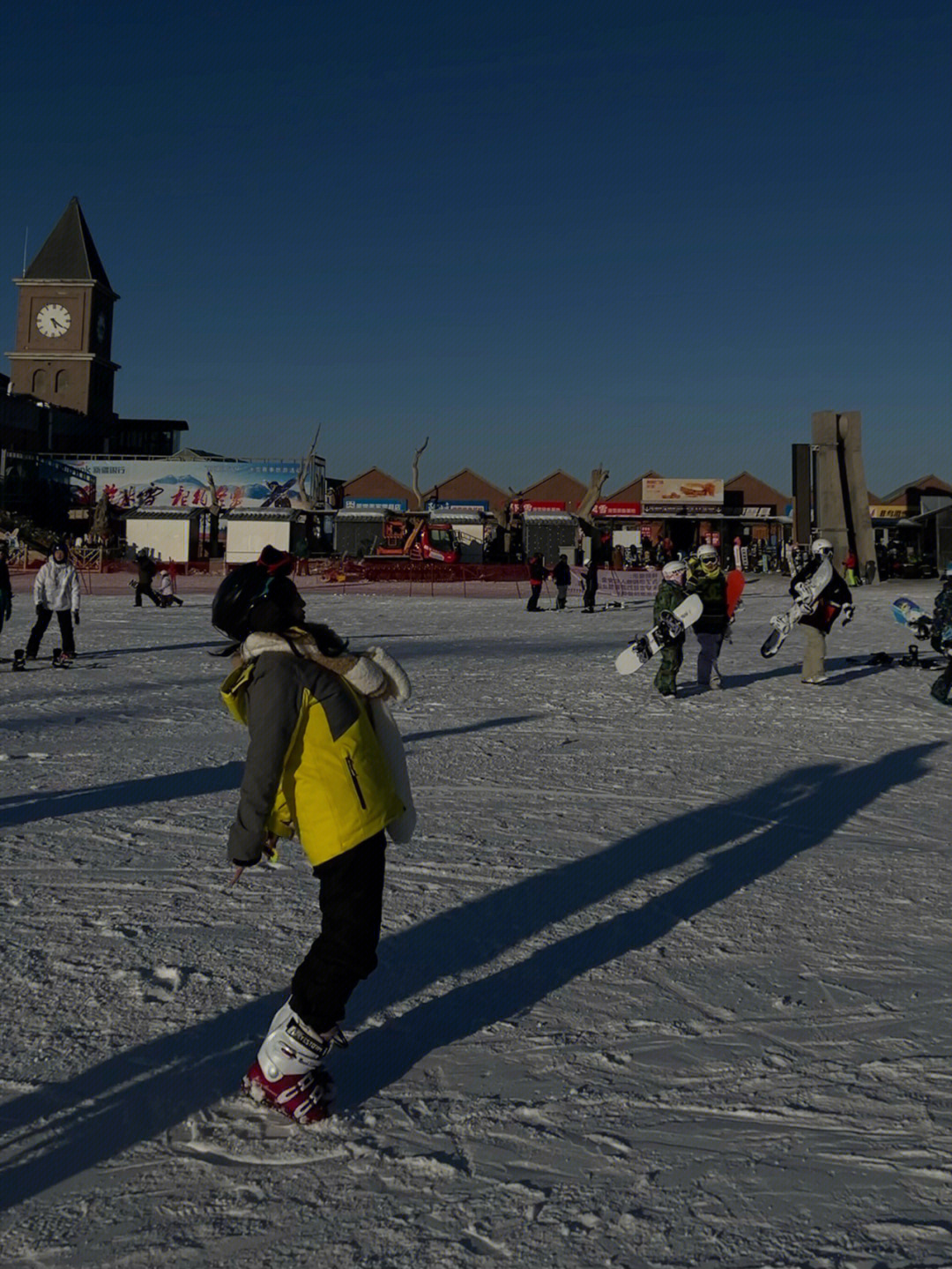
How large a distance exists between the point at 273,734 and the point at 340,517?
143ft

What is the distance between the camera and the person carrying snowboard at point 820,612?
12508mm

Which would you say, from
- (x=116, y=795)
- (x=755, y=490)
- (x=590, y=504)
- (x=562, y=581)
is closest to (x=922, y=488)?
(x=755, y=490)

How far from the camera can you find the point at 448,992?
390 centimetres

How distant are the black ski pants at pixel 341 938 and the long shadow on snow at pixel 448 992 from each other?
309mm

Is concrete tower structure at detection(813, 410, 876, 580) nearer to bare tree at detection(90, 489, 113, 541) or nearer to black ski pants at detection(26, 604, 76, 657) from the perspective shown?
black ski pants at detection(26, 604, 76, 657)

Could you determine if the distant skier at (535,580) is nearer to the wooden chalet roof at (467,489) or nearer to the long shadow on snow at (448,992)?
the long shadow on snow at (448,992)

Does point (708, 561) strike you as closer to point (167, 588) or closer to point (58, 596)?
point (58, 596)

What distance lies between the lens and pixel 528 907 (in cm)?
482

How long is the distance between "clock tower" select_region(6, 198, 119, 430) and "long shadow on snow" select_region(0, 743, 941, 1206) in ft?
276

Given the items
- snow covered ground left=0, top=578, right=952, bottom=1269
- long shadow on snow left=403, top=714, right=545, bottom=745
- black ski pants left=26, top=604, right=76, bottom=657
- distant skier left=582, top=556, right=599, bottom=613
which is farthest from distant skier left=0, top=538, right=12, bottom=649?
distant skier left=582, top=556, right=599, bottom=613

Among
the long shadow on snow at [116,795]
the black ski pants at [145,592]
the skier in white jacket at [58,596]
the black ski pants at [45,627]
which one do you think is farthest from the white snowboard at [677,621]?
A: the black ski pants at [145,592]

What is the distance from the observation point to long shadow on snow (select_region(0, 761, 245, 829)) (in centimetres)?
642

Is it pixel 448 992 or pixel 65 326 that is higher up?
pixel 65 326

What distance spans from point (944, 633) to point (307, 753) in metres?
9.74
